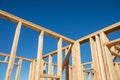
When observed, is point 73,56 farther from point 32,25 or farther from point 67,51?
point 32,25

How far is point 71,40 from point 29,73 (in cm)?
456

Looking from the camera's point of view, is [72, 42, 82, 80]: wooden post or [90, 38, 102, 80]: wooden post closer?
[90, 38, 102, 80]: wooden post

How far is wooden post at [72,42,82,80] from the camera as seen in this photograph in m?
3.91

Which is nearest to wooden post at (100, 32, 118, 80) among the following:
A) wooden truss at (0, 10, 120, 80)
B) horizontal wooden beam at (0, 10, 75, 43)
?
wooden truss at (0, 10, 120, 80)

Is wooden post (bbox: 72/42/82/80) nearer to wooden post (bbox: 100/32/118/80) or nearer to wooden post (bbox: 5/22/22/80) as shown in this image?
wooden post (bbox: 100/32/118/80)

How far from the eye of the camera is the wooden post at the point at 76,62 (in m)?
3.91

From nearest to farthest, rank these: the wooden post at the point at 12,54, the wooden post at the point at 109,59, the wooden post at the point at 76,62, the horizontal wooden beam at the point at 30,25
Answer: the wooden post at the point at 12,54 → the horizontal wooden beam at the point at 30,25 → the wooden post at the point at 109,59 → the wooden post at the point at 76,62

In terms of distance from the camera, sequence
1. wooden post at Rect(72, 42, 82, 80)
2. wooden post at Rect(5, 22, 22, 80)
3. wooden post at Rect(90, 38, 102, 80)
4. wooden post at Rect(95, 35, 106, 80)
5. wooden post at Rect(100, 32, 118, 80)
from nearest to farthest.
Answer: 1. wooden post at Rect(5, 22, 22, 80)
2. wooden post at Rect(100, 32, 118, 80)
3. wooden post at Rect(95, 35, 106, 80)
4. wooden post at Rect(90, 38, 102, 80)
5. wooden post at Rect(72, 42, 82, 80)

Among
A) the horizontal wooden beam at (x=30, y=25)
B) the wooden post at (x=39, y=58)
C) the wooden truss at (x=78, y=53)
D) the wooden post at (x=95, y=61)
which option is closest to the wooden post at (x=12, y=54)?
the wooden truss at (x=78, y=53)

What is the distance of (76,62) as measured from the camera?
163 inches

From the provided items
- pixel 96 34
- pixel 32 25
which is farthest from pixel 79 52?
pixel 32 25

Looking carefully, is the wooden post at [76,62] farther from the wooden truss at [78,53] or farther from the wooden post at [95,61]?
the wooden post at [95,61]

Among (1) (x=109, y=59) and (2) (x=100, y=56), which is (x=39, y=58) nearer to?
(2) (x=100, y=56)

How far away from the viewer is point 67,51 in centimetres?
470
